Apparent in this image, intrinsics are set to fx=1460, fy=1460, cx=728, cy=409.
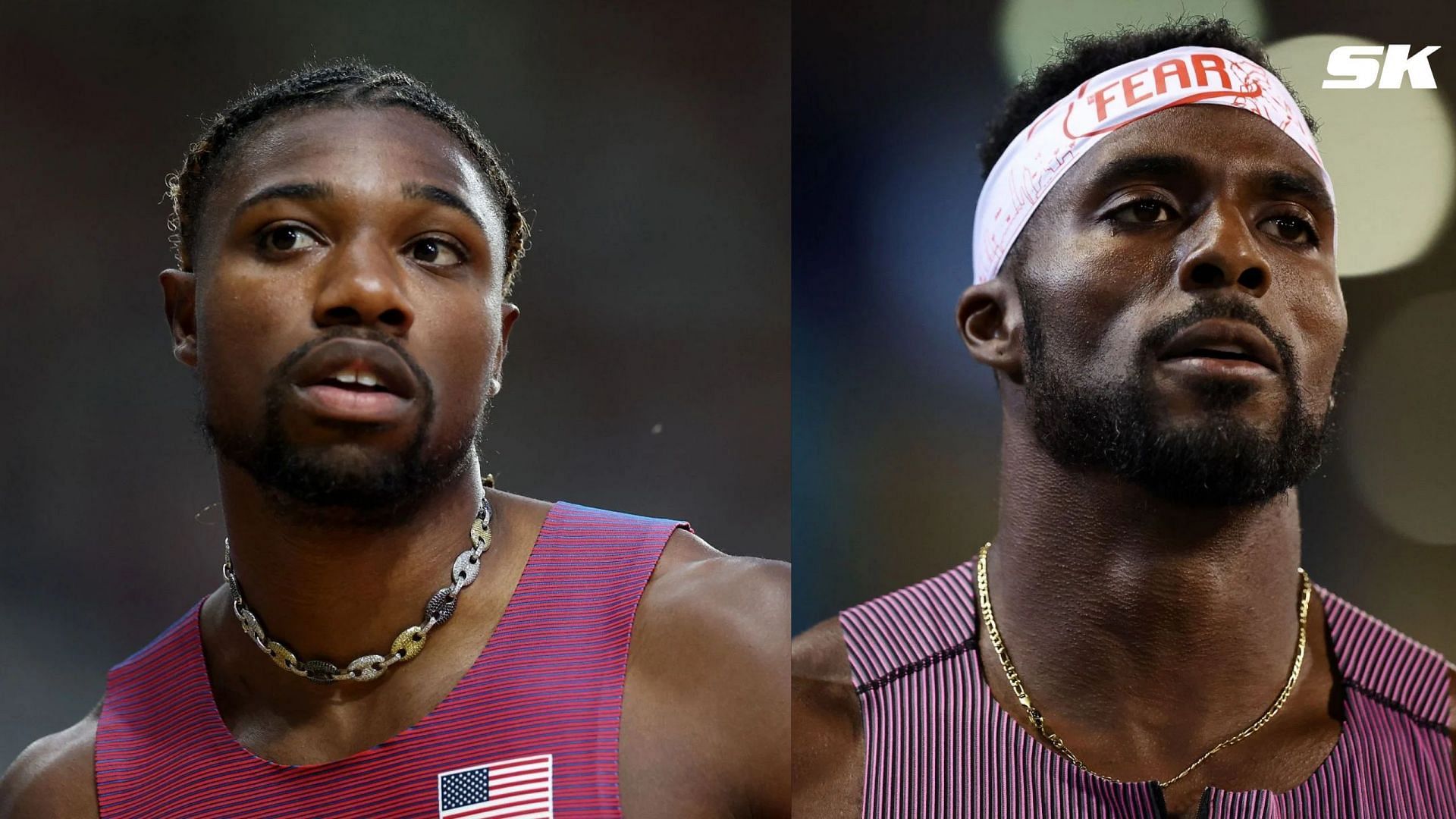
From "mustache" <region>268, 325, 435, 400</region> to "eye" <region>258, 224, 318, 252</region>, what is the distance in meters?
0.19

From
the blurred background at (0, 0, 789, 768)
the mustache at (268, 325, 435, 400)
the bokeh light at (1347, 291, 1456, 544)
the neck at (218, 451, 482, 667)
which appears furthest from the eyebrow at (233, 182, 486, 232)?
the bokeh light at (1347, 291, 1456, 544)

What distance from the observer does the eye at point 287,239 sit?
2.75 m

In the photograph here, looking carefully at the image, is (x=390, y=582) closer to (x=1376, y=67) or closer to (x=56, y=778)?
(x=56, y=778)

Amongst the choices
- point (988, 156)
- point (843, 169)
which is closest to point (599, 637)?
point (843, 169)

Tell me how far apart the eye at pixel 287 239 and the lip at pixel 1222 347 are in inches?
63.7

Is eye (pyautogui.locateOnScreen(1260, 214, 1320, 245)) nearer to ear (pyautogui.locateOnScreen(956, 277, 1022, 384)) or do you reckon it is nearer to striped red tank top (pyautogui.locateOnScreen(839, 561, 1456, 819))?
ear (pyautogui.locateOnScreen(956, 277, 1022, 384))

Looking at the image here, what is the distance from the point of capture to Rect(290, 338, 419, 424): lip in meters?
2.66

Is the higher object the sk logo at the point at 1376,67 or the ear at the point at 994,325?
the sk logo at the point at 1376,67

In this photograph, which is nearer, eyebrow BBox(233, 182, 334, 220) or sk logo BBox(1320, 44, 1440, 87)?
eyebrow BBox(233, 182, 334, 220)

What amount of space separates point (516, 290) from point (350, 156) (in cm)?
58

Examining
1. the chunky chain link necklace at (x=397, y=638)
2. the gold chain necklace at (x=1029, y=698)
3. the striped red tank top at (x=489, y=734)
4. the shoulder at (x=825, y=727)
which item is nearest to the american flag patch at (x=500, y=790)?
the striped red tank top at (x=489, y=734)

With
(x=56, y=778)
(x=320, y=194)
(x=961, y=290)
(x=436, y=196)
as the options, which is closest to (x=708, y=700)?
(x=961, y=290)

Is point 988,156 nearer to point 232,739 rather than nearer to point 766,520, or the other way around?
point 766,520

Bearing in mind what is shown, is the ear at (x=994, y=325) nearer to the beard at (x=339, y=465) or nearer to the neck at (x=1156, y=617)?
the neck at (x=1156, y=617)
